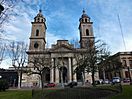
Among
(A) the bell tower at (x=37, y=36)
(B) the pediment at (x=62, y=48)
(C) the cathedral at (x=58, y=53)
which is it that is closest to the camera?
(C) the cathedral at (x=58, y=53)

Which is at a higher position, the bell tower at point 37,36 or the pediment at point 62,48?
the bell tower at point 37,36

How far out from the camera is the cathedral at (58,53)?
58094 millimetres

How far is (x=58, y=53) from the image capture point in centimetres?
6047

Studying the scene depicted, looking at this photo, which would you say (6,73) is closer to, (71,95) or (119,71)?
(119,71)

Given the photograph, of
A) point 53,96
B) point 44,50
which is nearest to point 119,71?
point 44,50

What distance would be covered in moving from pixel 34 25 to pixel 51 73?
2483cm

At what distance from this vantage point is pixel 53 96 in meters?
12.3

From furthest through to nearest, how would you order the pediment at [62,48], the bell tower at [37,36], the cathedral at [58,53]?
the bell tower at [37,36] → the pediment at [62,48] → the cathedral at [58,53]

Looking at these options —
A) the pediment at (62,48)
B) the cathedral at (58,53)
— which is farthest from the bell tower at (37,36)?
the pediment at (62,48)

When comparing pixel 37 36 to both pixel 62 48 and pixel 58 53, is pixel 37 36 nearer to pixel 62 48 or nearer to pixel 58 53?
pixel 62 48

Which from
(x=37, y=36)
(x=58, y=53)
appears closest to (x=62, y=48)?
(x=58, y=53)

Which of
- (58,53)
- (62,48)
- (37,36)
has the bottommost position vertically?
(58,53)

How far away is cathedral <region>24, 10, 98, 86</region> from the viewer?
191 feet

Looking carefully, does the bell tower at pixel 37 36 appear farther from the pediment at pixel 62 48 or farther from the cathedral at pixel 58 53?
the pediment at pixel 62 48
